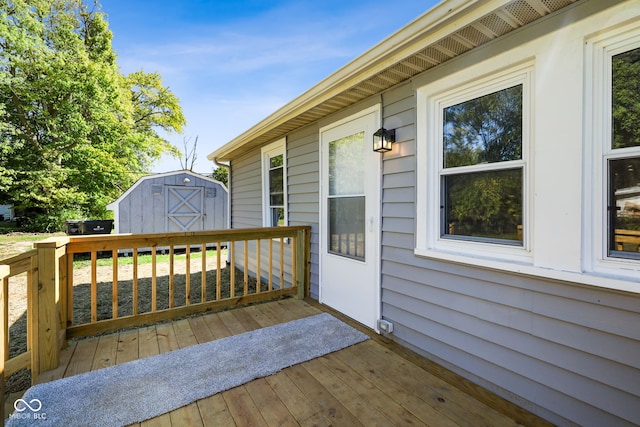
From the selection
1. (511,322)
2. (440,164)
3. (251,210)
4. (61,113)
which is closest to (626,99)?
(440,164)

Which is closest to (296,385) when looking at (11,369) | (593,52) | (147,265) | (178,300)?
(11,369)

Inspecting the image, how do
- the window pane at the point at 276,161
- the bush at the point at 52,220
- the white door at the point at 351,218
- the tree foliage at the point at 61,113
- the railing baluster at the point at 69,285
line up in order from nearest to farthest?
the railing baluster at the point at 69,285
the white door at the point at 351,218
the window pane at the point at 276,161
the tree foliage at the point at 61,113
the bush at the point at 52,220

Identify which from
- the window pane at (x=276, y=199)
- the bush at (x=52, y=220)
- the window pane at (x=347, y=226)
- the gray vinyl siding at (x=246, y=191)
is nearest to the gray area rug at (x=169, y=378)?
the window pane at (x=347, y=226)

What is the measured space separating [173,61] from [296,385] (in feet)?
36.7

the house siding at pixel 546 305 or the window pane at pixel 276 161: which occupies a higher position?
the window pane at pixel 276 161

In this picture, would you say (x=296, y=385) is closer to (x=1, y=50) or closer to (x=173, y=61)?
(x=173, y=61)

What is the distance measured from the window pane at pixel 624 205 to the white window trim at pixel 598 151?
0.03 meters

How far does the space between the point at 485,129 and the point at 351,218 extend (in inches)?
60.8

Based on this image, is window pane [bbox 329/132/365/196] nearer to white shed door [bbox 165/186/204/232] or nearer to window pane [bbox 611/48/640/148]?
window pane [bbox 611/48/640/148]

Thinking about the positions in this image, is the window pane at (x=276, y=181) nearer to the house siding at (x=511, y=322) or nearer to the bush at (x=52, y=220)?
the house siding at (x=511, y=322)

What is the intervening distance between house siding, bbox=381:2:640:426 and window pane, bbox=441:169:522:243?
0.78 feet

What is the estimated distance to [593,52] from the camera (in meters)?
1.50

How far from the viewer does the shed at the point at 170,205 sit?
27.2ft

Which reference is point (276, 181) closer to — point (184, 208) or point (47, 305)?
point (47, 305)
